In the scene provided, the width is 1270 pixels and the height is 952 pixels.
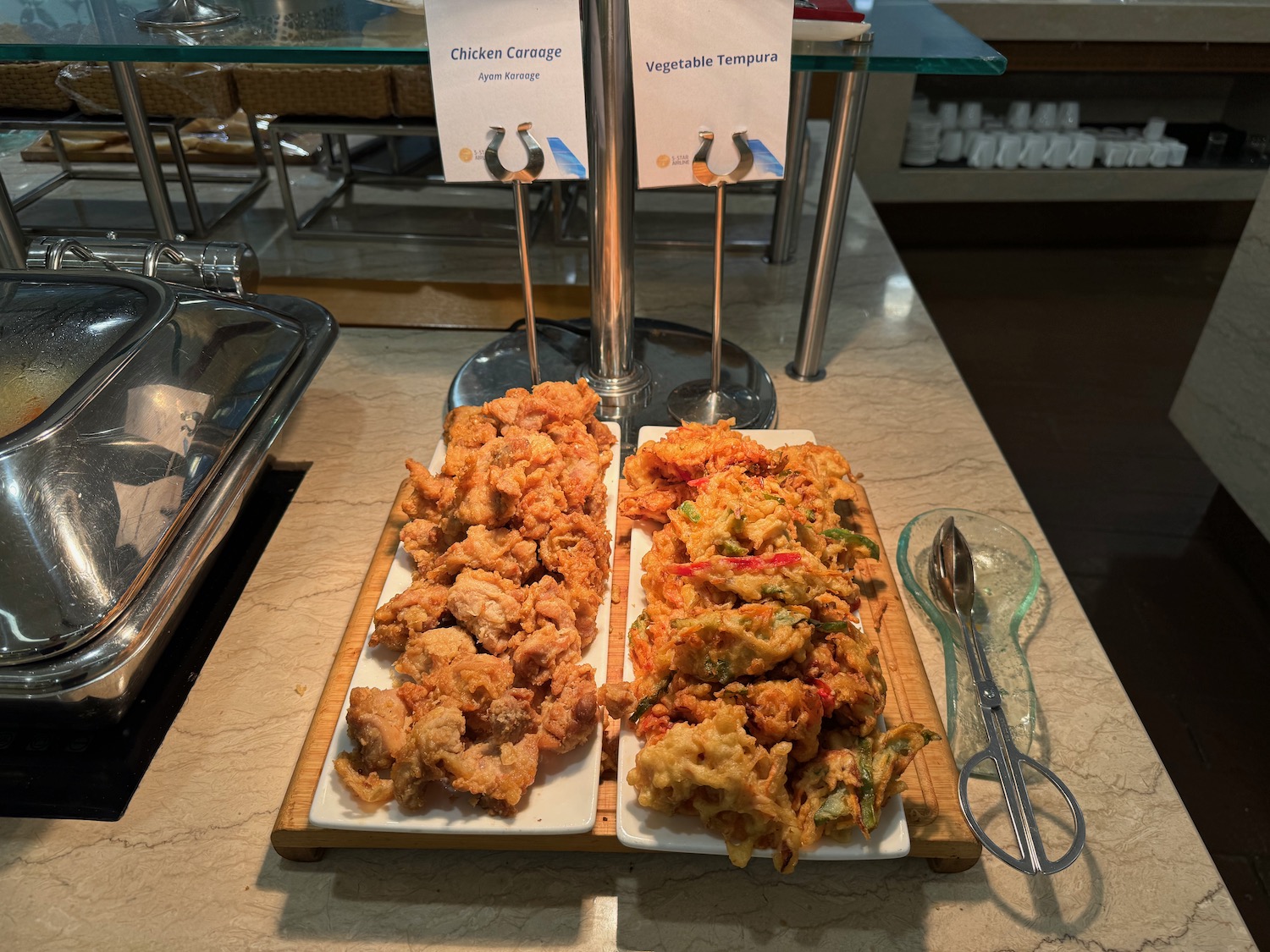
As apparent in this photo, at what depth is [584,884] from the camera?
2.26 feet

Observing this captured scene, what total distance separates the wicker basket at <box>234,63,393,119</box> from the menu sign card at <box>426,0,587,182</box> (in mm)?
859

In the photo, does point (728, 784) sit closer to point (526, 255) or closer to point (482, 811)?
point (482, 811)

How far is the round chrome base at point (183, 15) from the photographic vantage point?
93 cm

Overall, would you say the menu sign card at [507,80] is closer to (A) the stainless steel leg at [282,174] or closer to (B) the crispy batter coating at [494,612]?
(B) the crispy batter coating at [494,612]

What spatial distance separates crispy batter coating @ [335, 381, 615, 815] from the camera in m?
0.62

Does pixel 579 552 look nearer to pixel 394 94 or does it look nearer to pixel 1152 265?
pixel 394 94

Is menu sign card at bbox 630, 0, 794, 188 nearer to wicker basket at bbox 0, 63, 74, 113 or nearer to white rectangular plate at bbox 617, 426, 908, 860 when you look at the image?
white rectangular plate at bbox 617, 426, 908, 860

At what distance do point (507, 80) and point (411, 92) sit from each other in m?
0.94

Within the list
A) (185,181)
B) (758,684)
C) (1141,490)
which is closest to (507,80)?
(758,684)

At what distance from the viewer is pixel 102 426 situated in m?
0.75

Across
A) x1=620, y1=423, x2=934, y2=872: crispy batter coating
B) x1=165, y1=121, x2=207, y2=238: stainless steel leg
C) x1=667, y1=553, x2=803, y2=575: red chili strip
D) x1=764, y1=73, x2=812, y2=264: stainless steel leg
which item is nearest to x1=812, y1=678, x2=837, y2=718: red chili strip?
x1=620, y1=423, x2=934, y2=872: crispy batter coating

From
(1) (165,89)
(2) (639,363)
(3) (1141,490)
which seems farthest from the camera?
(3) (1141,490)

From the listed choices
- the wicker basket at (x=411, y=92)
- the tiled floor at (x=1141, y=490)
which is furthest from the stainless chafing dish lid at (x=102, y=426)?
the tiled floor at (x=1141, y=490)

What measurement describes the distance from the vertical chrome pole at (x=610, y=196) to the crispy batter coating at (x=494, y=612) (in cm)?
20
